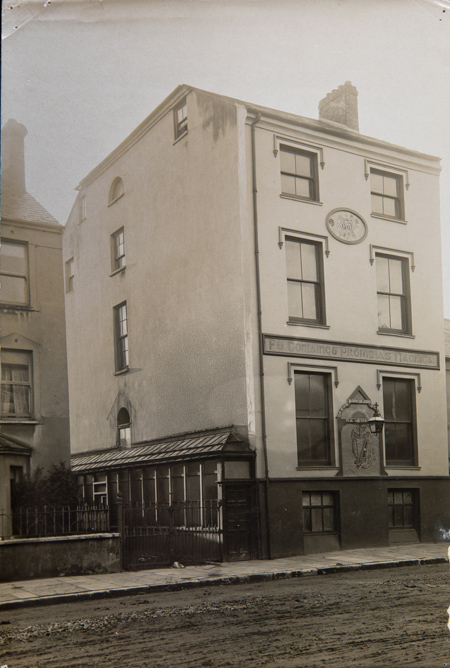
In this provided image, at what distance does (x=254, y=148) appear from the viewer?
514 inches

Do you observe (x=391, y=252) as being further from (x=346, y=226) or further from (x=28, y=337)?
(x=28, y=337)

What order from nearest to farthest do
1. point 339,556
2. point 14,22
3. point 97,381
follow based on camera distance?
1. point 14,22
2. point 97,381
3. point 339,556

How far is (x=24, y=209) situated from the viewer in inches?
260

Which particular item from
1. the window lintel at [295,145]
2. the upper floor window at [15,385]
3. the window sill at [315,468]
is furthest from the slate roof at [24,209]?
the window sill at [315,468]

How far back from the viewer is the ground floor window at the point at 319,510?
41.0 ft

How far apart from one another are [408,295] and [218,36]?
5.47 meters

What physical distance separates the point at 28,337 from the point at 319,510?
744 centimetres

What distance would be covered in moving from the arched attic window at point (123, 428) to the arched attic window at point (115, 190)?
10.8ft

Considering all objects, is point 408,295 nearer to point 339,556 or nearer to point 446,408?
point 446,408

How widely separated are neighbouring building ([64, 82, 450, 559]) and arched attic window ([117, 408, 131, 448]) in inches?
1.7

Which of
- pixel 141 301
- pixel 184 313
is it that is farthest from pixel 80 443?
pixel 184 313

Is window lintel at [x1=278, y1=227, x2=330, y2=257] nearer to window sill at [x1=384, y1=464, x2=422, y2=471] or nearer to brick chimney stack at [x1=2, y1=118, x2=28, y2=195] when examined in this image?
window sill at [x1=384, y1=464, x2=422, y2=471]

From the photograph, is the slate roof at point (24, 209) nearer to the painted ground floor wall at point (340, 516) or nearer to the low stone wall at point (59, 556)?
the low stone wall at point (59, 556)

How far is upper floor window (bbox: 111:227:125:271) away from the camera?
10.2 m
